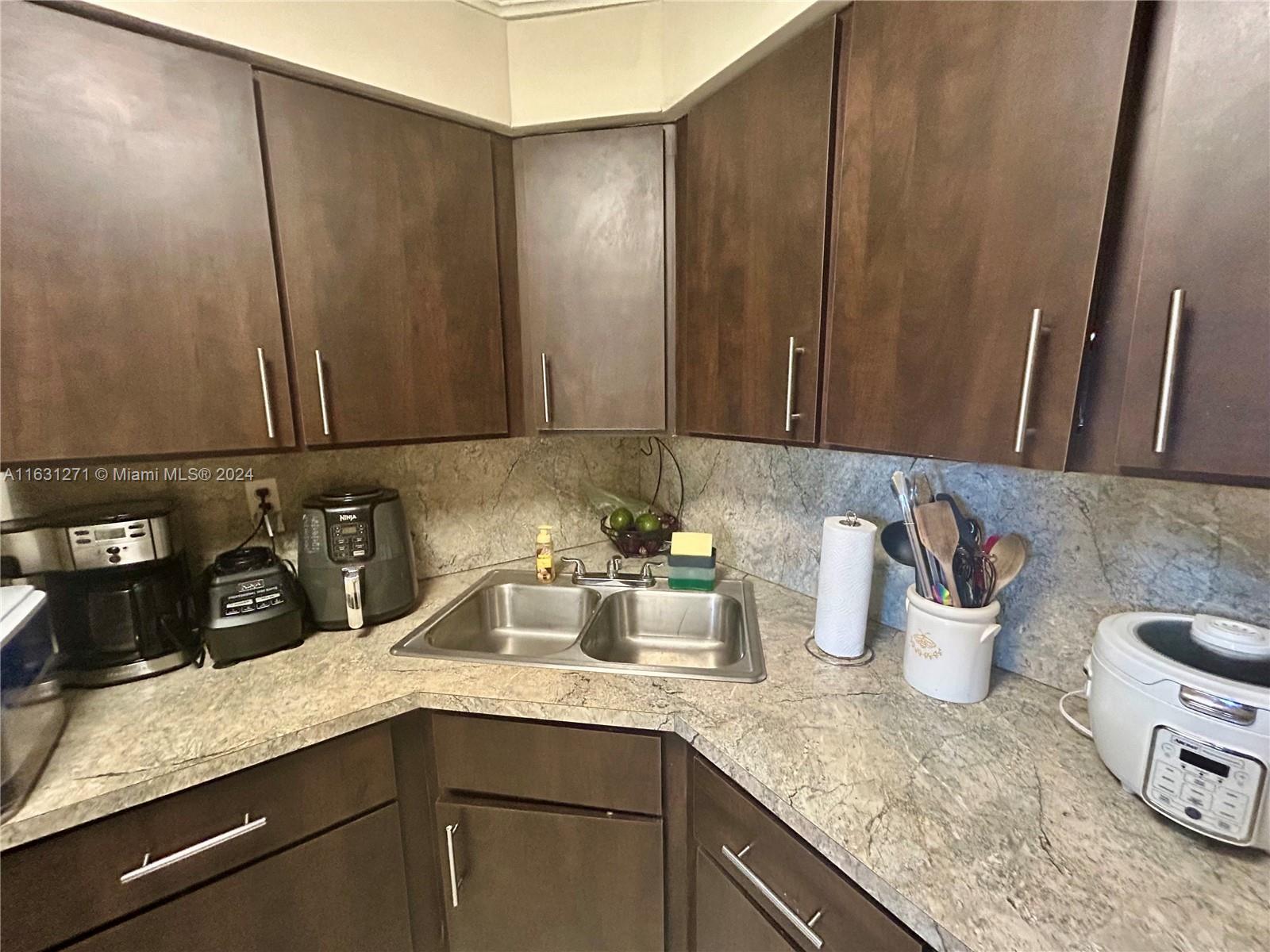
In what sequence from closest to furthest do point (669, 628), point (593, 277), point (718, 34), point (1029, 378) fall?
→ point (1029, 378), point (718, 34), point (593, 277), point (669, 628)

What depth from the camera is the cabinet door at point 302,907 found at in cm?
79

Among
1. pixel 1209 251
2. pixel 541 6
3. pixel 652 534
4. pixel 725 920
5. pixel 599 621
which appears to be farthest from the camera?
pixel 652 534

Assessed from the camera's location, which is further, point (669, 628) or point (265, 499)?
point (669, 628)

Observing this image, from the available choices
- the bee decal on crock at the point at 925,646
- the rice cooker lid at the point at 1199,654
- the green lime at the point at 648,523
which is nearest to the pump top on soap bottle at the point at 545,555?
the green lime at the point at 648,523

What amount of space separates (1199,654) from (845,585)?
471 mm

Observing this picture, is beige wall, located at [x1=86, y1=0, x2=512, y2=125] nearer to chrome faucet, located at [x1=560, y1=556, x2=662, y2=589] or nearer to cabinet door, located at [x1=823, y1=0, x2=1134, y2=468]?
cabinet door, located at [x1=823, y1=0, x2=1134, y2=468]

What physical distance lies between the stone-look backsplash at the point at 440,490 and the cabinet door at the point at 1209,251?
3.84 ft

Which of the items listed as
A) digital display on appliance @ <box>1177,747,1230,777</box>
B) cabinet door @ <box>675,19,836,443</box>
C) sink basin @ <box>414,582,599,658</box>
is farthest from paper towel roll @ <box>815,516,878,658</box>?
sink basin @ <box>414,582,599,658</box>

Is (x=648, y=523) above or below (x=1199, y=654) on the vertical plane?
below

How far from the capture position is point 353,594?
1.15 m

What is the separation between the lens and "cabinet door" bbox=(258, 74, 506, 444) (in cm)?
97

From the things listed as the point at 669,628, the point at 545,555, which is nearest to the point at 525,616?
the point at 545,555

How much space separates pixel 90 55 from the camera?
2.60 ft

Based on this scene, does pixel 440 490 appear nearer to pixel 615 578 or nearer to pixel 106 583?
pixel 615 578
